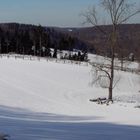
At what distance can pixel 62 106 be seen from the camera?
32438 mm

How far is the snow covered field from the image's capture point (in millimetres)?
12875

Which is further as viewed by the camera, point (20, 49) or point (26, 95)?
point (20, 49)

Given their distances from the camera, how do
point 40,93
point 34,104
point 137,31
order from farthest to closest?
point 137,31
point 40,93
point 34,104

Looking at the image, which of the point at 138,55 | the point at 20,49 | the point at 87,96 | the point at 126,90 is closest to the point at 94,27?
the point at 87,96

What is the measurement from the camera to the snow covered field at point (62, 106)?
12.9 metres

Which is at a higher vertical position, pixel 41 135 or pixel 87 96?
pixel 41 135

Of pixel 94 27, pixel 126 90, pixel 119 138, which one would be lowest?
pixel 126 90

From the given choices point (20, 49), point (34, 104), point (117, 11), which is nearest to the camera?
point (34, 104)

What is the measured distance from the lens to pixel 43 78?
52.0 metres

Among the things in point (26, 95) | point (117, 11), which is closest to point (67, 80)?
point (26, 95)

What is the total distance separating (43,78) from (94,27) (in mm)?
18401

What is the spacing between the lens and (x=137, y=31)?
48625 mm

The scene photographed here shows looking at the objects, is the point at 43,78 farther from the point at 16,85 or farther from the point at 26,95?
the point at 26,95

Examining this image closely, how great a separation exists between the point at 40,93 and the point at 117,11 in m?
11.5
